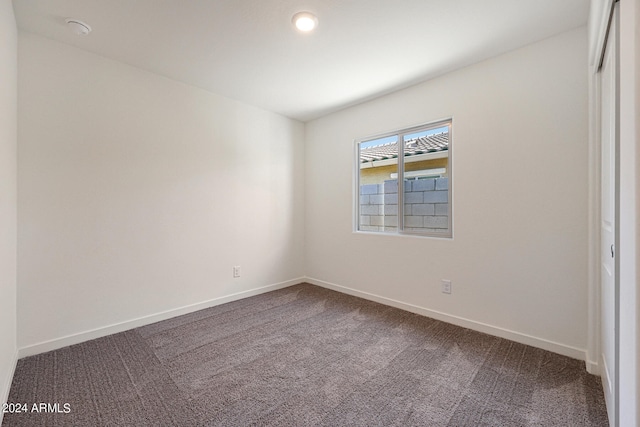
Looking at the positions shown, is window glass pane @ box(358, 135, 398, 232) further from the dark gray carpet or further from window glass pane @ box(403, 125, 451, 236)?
the dark gray carpet

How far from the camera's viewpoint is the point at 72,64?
227cm

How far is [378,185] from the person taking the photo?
11.4 feet

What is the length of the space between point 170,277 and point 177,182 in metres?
0.98

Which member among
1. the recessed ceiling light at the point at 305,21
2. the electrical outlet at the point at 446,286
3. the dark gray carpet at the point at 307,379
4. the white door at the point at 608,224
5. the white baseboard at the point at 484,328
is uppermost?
the recessed ceiling light at the point at 305,21

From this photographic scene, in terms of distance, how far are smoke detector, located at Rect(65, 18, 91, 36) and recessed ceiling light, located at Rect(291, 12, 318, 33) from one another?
60.0 inches

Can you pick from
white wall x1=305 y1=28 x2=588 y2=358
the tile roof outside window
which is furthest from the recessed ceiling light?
the tile roof outside window

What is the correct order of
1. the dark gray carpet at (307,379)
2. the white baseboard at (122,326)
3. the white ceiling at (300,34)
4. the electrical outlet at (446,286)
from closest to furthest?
1. the dark gray carpet at (307,379)
2. the white ceiling at (300,34)
3. the white baseboard at (122,326)
4. the electrical outlet at (446,286)

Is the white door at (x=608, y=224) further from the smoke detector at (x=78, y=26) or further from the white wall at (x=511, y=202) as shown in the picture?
the smoke detector at (x=78, y=26)

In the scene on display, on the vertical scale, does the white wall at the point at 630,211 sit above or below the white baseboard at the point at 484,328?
above

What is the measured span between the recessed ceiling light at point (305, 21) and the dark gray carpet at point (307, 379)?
8.07ft

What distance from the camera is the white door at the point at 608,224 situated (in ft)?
4.44

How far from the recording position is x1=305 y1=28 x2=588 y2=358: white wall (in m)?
2.04

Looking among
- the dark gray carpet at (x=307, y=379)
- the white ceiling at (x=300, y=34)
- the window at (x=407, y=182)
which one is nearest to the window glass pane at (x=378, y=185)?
the window at (x=407, y=182)


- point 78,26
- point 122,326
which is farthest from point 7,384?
point 78,26
